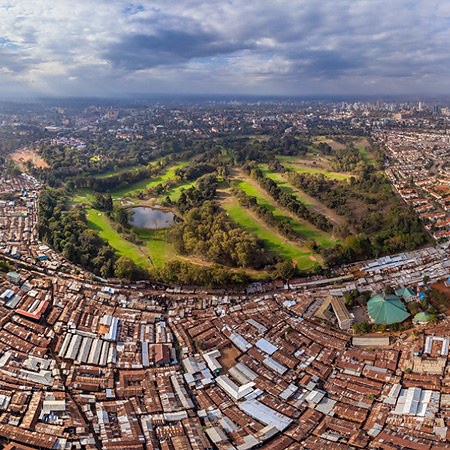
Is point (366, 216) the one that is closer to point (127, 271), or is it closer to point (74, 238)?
point (127, 271)

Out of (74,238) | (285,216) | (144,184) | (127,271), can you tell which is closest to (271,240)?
(285,216)

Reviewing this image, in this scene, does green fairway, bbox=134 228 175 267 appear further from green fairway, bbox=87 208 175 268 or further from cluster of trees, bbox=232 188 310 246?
cluster of trees, bbox=232 188 310 246

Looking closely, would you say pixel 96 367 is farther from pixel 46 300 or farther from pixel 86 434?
pixel 46 300

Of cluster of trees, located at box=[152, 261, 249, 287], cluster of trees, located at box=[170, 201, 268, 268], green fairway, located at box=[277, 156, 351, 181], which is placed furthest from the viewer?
green fairway, located at box=[277, 156, 351, 181]

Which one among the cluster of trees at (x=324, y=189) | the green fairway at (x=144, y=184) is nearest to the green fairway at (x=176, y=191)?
the green fairway at (x=144, y=184)

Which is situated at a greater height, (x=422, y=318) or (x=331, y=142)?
(x=331, y=142)

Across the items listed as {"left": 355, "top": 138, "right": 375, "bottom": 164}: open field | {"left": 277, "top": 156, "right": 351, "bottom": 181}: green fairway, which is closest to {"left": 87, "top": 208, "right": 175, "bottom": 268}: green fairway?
{"left": 277, "top": 156, "right": 351, "bottom": 181}: green fairway
